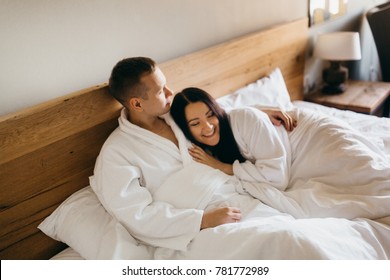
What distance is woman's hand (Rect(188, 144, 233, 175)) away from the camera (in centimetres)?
123

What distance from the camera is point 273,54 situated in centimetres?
190

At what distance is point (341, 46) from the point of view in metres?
2.09

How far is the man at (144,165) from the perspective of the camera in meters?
1.05

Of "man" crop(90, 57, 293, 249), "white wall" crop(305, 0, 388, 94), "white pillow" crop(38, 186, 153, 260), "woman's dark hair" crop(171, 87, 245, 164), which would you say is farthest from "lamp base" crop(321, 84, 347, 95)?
"white pillow" crop(38, 186, 153, 260)

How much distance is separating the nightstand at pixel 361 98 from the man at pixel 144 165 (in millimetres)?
1265

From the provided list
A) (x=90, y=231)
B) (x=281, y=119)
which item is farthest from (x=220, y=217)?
(x=281, y=119)

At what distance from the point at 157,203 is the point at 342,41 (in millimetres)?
1660

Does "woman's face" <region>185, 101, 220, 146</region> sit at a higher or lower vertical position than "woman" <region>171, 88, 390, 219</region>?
higher

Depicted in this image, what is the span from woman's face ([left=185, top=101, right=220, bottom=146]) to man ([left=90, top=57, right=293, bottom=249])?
0.06 meters

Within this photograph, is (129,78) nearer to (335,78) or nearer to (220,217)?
(220,217)

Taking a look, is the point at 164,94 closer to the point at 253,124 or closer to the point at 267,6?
the point at 253,124

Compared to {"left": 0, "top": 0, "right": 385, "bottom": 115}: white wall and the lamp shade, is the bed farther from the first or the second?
the lamp shade

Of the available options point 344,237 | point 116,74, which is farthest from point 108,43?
point 344,237

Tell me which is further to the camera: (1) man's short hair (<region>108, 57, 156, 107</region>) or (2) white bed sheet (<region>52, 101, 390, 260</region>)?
(2) white bed sheet (<region>52, 101, 390, 260</region>)
